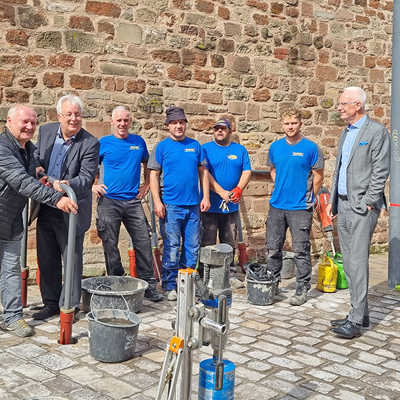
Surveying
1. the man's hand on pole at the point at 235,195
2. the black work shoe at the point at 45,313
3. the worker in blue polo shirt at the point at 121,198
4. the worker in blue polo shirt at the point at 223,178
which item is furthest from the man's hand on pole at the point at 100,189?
the man's hand on pole at the point at 235,195

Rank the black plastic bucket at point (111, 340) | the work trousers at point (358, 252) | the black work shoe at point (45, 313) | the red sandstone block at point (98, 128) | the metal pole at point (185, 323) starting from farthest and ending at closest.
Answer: the red sandstone block at point (98, 128) → the black work shoe at point (45, 313) → the work trousers at point (358, 252) → the black plastic bucket at point (111, 340) → the metal pole at point (185, 323)

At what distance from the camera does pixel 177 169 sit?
18.5 feet

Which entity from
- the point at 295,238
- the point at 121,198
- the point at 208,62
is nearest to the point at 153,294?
the point at 121,198

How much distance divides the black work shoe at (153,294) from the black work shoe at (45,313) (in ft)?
3.15

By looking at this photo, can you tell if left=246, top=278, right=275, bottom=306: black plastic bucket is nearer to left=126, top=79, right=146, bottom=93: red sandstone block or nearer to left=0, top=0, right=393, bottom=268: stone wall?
left=0, top=0, right=393, bottom=268: stone wall

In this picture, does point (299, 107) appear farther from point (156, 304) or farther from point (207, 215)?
point (156, 304)

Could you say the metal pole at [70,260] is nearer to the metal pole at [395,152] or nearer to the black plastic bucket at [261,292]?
the black plastic bucket at [261,292]

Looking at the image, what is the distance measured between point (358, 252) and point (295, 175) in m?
1.33

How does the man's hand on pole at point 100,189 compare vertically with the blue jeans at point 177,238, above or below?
above

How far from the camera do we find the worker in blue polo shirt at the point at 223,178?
20.2 feet

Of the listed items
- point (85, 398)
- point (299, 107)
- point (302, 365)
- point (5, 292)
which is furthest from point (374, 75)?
point (85, 398)

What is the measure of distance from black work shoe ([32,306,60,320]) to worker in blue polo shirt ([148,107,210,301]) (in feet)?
3.86

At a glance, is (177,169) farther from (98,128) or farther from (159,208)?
(98,128)

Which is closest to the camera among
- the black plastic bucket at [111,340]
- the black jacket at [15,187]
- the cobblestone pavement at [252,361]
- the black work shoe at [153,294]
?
the cobblestone pavement at [252,361]
